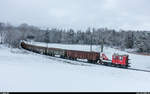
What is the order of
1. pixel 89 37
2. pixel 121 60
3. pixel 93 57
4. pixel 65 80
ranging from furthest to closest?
pixel 89 37
pixel 93 57
pixel 121 60
pixel 65 80

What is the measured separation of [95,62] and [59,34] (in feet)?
285

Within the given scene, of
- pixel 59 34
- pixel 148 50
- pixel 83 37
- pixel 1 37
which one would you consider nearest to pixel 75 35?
pixel 83 37

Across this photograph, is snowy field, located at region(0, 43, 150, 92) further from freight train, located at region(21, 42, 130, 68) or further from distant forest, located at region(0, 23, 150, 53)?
distant forest, located at region(0, 23, 150, 53)

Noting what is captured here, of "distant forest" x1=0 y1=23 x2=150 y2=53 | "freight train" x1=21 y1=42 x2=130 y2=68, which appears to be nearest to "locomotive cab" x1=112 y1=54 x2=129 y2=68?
"freight train" x1=21 y1=42 x2=130 y2=68

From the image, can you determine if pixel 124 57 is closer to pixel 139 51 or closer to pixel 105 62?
pixel 105 62

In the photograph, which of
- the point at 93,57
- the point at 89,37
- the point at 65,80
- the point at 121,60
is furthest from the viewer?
the point at 89,37

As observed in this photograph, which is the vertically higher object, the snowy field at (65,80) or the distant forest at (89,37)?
the distant forest at (89,37)

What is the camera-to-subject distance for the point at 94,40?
10019 centimetres

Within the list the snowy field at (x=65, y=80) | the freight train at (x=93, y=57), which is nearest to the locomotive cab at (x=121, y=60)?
the freight train at (x=93, y=57)

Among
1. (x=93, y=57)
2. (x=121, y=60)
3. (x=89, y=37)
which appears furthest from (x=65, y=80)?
(x=89, y=37)

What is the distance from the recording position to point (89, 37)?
352 ft

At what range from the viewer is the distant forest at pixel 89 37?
228 feet

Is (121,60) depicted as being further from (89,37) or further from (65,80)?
(89,37)

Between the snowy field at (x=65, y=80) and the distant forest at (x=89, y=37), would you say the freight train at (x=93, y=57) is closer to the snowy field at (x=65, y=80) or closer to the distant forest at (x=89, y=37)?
the snowy field at (x=65, y=80)
